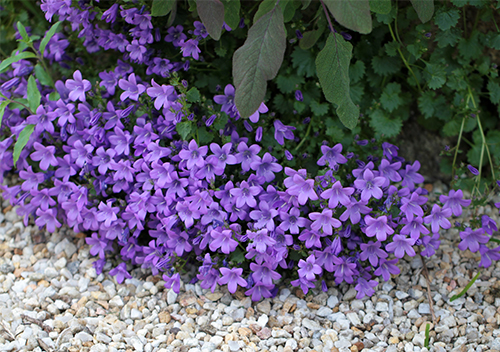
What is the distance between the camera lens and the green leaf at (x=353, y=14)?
1.61 m

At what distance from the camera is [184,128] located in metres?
2.07

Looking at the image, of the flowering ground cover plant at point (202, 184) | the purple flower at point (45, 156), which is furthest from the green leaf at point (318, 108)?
the purple flower at point (45, 156)

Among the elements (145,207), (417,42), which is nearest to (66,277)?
(145,207)

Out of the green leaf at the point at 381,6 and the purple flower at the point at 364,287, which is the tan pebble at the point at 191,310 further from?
the green leaf at the point at 381,6

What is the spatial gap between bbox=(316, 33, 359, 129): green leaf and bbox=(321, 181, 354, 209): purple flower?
272 millimetres

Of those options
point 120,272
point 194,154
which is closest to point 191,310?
point 120,272

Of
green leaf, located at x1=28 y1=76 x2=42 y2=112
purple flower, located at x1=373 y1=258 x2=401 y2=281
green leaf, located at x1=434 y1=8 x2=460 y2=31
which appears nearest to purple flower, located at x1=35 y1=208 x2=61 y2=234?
green leaf, located at x1=28 y1=76 x2=42 y2=112

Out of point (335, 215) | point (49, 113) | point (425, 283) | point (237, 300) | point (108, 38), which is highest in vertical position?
point (108, 38)

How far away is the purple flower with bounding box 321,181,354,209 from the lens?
1.88m

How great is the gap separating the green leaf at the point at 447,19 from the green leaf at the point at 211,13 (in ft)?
4.02

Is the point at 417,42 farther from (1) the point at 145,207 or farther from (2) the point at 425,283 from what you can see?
(1) the point at 145,207

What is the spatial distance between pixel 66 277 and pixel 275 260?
113cm

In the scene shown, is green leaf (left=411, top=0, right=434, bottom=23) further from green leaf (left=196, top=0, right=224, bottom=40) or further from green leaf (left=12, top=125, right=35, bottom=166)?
green leaf (left=12, top=125, right=35, bottom=166)

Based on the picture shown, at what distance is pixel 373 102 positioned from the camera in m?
2.51
